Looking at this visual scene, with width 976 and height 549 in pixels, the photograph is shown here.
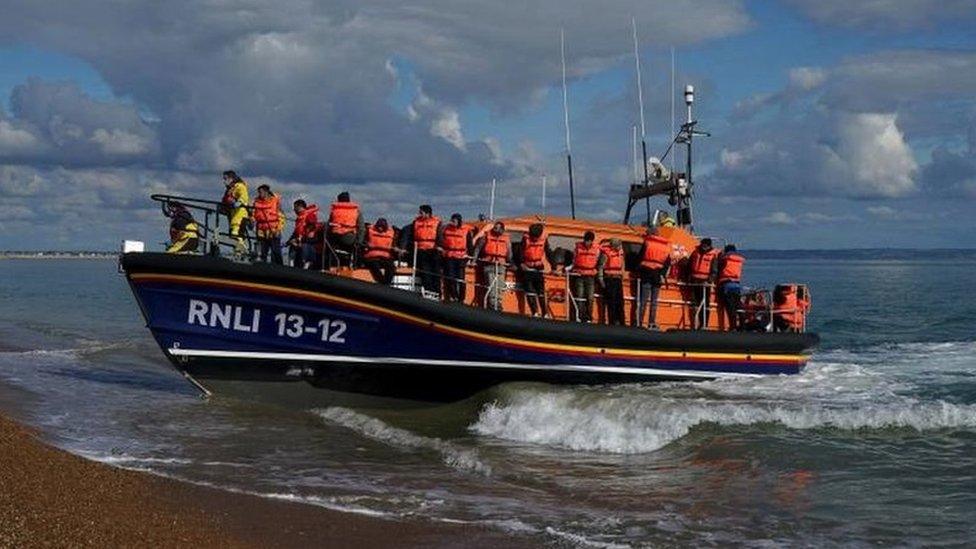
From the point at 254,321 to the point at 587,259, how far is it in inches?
142

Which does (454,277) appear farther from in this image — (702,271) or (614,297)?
(702,271)

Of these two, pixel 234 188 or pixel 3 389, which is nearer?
pixel 234 188

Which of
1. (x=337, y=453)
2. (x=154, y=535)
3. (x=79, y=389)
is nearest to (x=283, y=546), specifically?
(x=154, y=535)

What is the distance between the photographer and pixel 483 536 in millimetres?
6051

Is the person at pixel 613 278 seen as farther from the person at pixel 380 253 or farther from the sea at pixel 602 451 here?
the person at pixel 380 253

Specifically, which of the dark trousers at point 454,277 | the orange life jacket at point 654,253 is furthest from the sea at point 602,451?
the orange life jacket at point 654,253

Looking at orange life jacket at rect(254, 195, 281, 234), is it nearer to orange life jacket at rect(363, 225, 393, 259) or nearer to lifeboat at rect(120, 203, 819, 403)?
lifeboat at rect(120, 203, 819, 403)

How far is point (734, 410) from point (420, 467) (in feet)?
11.4

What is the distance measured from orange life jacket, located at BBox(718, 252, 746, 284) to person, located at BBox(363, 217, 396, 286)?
3963mm

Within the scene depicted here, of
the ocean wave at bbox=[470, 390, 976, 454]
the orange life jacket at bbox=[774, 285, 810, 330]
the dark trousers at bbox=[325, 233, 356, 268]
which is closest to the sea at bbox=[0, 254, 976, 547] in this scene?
the ocean wave at bbox=[470, 390, 976, 454]

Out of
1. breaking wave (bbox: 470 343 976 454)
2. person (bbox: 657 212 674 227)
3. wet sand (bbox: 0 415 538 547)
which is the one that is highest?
person (bbox: 657 212 674 227)

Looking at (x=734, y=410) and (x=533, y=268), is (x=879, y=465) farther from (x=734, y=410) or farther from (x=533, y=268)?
(x=533, y=268)

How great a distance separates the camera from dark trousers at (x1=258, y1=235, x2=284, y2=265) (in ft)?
36.1

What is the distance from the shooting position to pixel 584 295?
37.2 feet
